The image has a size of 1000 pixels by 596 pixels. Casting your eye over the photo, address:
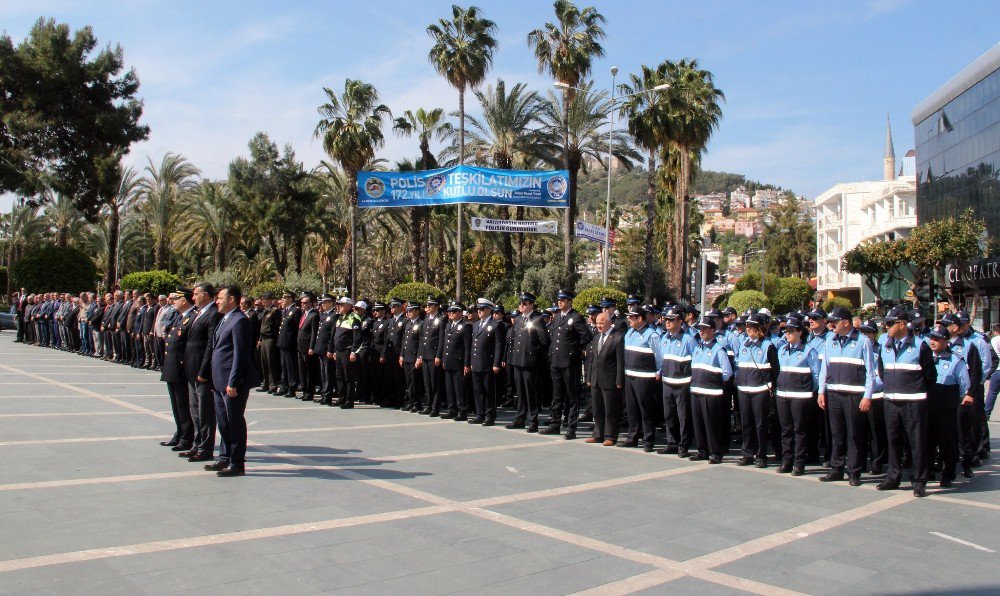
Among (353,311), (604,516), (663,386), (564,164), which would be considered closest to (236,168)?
(564,164)

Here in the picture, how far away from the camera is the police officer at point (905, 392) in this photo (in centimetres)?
812

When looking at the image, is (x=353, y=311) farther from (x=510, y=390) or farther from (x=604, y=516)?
(x=604, y=516)

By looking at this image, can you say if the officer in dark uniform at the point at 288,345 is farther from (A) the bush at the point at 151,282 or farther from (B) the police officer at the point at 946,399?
(A) the bush at the point at 151,282

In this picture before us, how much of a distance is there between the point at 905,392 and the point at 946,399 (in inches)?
39.7

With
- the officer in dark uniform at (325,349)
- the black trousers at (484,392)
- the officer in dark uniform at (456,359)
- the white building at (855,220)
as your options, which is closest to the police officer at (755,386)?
the black trousers at (484,392)

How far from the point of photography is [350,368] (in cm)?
1416

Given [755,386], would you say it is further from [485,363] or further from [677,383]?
[485,363]

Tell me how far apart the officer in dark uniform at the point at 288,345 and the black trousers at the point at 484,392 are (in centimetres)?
451

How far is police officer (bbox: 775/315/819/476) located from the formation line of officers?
16 millimetres

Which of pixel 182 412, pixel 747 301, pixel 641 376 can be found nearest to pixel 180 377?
pixel 182 412

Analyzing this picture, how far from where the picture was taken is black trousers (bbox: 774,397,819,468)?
9.09m

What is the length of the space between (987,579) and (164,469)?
7.23 metres

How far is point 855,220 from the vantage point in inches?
2859

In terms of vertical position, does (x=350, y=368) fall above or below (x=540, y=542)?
above
